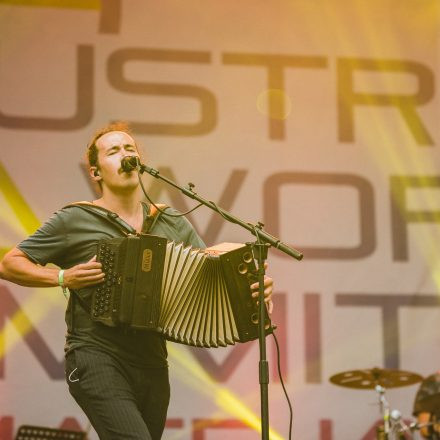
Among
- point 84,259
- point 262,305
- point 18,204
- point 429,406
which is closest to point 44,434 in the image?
point 18,204

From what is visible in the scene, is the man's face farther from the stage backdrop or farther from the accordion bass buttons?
the stage backdrop

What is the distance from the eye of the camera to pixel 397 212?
6059 millimetres

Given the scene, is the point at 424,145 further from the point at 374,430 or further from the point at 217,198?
the point at 374,430

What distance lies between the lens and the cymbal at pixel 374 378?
5.34 metres

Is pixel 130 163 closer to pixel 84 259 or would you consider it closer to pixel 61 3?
pixel 84 259

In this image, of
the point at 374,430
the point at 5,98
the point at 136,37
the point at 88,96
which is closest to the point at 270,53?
the point at 136,37

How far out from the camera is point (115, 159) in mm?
3287

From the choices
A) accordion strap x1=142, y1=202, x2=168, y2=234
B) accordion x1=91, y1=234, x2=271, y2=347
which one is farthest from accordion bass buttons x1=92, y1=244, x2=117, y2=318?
accordion strap x1=142, y1=202, x2=168, y2=234

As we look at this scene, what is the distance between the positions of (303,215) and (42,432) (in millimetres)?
2267

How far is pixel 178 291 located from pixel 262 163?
2.99 meters

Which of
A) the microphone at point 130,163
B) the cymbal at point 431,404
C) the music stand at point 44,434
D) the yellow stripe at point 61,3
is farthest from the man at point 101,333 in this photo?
the yellow stripe at point 61,3

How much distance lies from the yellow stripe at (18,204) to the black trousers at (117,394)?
2.68m

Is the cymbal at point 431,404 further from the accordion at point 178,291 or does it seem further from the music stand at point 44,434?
the accordion at point 178,291

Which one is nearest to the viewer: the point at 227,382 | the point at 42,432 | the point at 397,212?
Result: the point at 42,432
